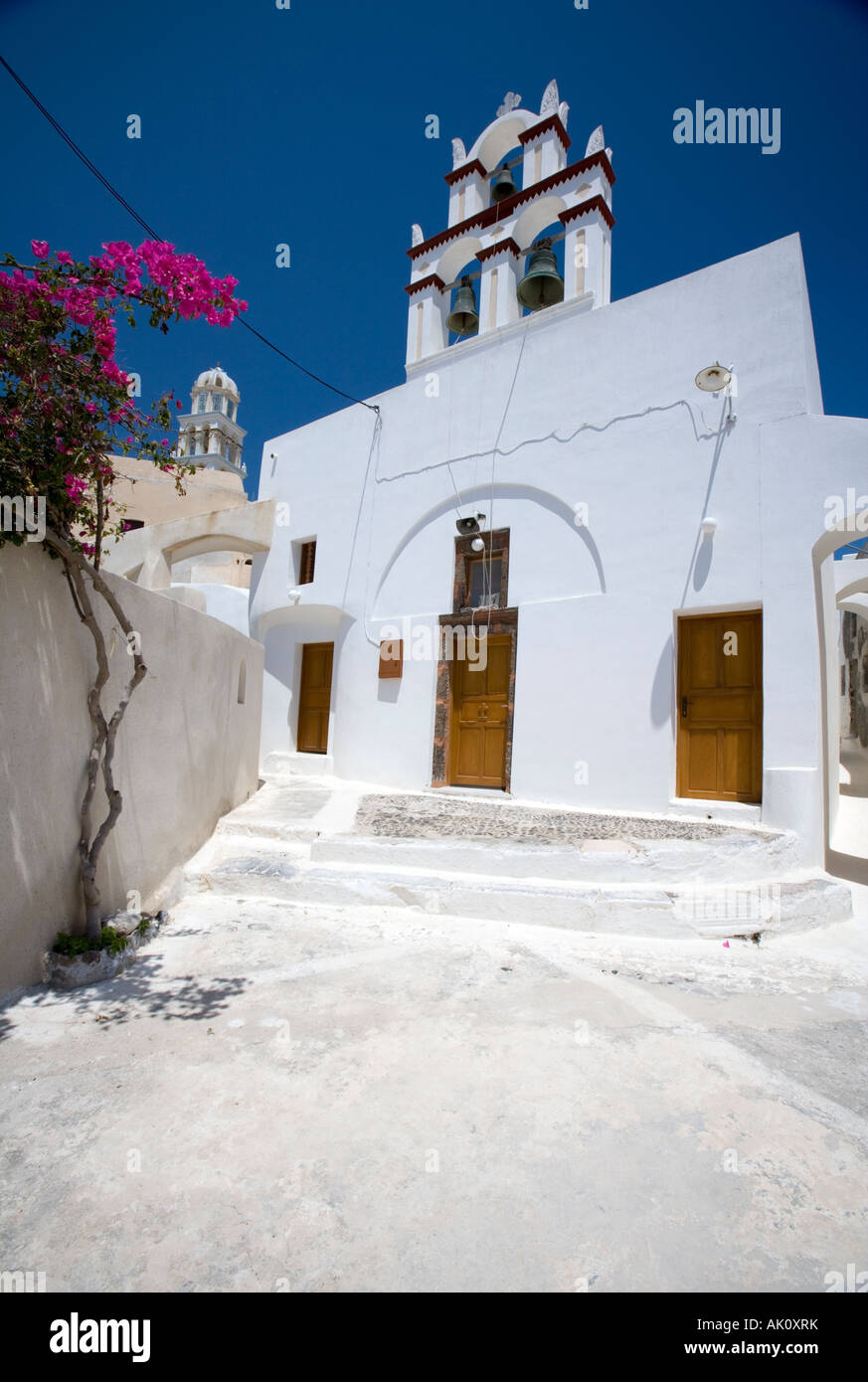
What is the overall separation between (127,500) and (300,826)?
48.6 feet

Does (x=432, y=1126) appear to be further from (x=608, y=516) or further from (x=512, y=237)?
(x=512, y=237)

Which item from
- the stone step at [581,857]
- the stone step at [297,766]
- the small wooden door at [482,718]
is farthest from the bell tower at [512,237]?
the stone step at [581,857]

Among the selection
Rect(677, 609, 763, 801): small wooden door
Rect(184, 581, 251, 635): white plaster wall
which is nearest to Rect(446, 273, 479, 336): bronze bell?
Rect(677, 609, 763, 801): small wooden door

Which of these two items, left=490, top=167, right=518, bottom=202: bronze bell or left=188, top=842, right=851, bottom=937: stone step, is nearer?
left=188, top=842, right=851, bottom=937: stone step

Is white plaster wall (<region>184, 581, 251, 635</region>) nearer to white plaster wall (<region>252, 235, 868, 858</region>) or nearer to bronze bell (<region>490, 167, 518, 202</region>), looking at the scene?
white plaster wall (<region>252, 235, 868, 858</region>)

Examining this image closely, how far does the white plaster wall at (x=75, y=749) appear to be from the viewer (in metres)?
3.17

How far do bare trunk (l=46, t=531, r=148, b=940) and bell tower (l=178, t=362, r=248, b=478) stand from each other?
114ft

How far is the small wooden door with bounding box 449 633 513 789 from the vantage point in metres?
8.85

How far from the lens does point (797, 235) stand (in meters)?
7.11

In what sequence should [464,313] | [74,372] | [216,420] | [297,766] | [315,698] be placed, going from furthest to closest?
[216,420] < [315,698] < [297,766] < [464,313] < [74,372]

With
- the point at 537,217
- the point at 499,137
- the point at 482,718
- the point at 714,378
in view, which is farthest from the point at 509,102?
the point at 482,718

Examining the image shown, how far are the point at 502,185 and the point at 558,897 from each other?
10659 mm

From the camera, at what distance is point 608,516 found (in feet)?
26.5

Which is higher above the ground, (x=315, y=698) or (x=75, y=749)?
(x=315, y=698)
